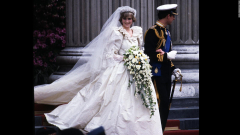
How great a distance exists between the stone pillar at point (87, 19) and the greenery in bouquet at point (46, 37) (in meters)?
1.35

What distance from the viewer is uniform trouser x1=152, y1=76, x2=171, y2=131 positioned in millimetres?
4879

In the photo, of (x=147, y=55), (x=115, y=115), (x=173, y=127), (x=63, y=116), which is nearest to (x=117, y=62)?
(x=147, y=55)

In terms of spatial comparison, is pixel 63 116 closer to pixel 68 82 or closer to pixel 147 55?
pixel 68 82

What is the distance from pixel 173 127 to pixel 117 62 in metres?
1.52

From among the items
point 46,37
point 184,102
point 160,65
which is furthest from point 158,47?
point 46,37

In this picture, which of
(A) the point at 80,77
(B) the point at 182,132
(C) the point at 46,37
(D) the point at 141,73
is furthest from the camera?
(C) the point at 46,37

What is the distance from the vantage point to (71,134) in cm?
172

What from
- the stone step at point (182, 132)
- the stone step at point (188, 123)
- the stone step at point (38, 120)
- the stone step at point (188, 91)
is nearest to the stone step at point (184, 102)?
the stone step at point (188, 91)

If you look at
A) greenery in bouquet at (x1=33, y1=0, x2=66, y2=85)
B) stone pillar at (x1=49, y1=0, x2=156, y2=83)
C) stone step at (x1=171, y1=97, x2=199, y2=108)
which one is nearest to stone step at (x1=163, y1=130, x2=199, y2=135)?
stone step at (x1=171, y1=97, x2=199, y2=108)

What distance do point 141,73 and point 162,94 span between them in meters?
0.43

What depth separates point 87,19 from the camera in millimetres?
6879

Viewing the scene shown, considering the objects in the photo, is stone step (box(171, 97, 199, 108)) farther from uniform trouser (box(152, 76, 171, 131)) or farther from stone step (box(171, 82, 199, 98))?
uniform trouser (box(152, 76, 171, 131))

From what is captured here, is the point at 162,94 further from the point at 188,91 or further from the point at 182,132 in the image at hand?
the point at 188,91

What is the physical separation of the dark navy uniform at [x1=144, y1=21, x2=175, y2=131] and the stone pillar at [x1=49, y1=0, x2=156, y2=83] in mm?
1936
